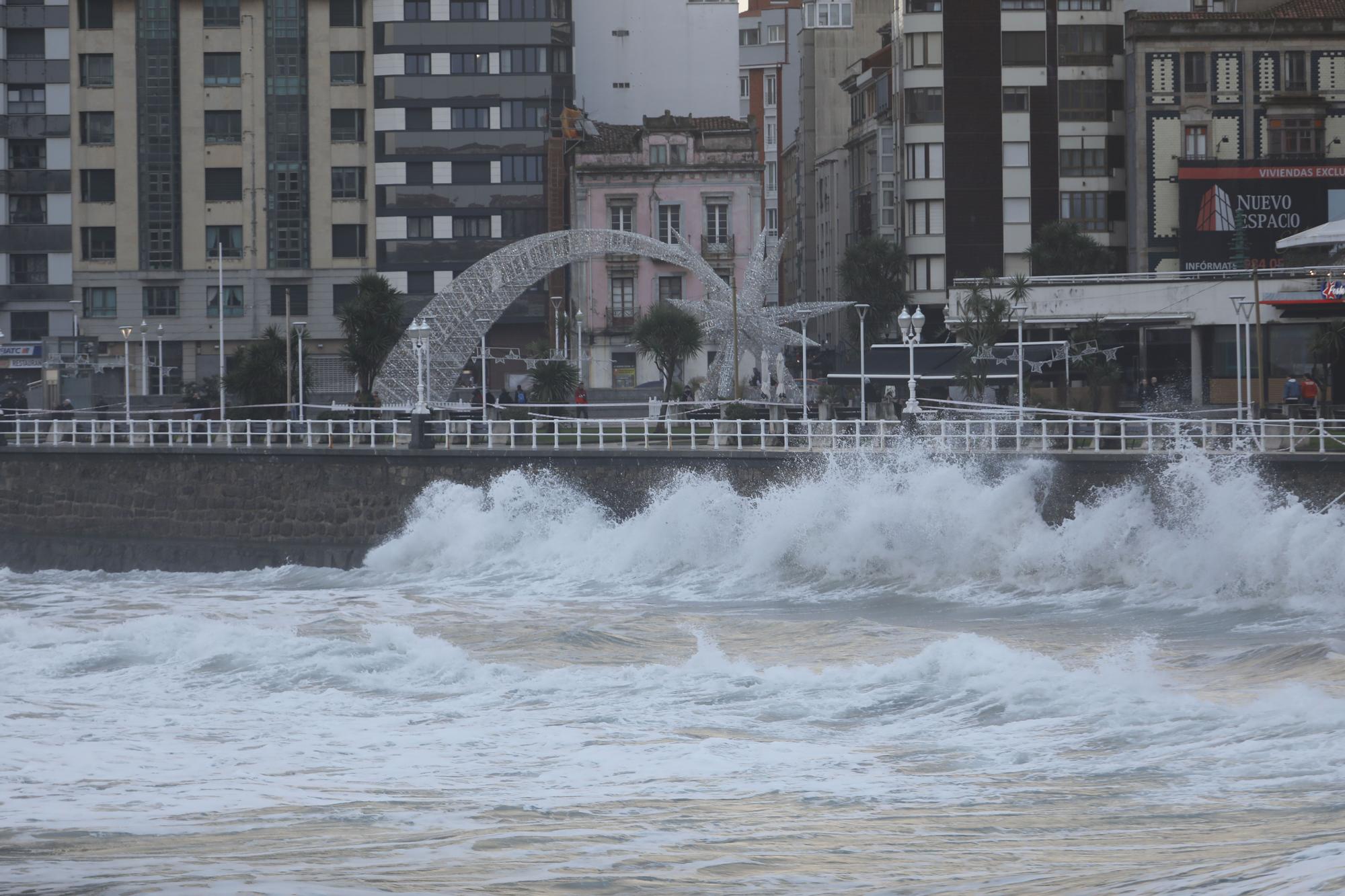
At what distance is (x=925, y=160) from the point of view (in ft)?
240

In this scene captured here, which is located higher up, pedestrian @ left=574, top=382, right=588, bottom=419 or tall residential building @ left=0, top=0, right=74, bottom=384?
tall residential building @ left=0, top=0, right=74, bottom=384

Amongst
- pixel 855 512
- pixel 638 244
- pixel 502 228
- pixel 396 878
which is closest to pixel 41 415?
pixel 638 244

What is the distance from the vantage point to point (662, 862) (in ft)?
50.5

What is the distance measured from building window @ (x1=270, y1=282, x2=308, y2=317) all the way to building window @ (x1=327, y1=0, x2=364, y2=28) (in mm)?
11235

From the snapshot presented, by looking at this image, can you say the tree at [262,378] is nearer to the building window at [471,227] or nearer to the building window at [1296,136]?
the building window at [471,227]

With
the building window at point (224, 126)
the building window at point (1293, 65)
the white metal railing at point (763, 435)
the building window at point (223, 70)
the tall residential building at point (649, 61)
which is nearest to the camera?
the white metal railing at point (763, 435)

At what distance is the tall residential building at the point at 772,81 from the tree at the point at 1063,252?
38.3m

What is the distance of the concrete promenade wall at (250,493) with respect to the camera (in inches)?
1602

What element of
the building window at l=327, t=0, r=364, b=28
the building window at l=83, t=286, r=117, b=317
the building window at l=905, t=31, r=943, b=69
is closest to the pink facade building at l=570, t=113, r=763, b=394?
the building window at l=905, t=31, r=943, b=69

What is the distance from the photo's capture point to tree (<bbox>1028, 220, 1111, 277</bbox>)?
69.4m

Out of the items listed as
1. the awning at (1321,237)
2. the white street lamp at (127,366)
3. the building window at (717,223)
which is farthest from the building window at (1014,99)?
the white street lamp at (127,366)

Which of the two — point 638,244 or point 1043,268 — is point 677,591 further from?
point 1043,268

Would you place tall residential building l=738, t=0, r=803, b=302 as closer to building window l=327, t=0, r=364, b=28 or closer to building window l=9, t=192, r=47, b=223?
building window l=327, t=0, r=364, b=28

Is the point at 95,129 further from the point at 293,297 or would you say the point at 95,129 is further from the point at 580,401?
the point at 580,401
